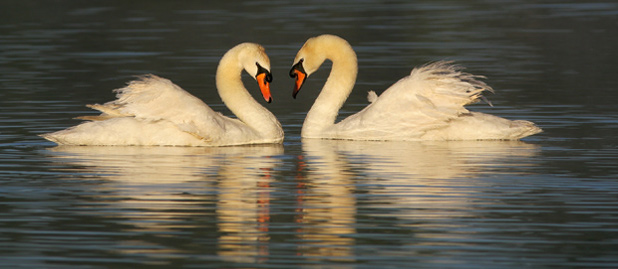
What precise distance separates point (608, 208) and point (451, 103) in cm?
521

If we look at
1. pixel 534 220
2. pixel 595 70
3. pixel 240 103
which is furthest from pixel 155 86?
pixel 595 70

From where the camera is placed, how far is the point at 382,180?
1373cm

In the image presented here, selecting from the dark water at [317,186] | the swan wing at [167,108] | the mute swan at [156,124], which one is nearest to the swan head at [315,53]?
the dark water at [317,186]

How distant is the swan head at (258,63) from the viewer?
57.1ft

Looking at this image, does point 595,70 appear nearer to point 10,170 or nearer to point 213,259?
point 10,170

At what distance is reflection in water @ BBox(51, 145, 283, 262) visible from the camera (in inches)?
440

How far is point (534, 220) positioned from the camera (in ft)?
37.7

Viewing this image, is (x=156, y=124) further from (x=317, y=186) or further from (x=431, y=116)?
(x=317, y=186)

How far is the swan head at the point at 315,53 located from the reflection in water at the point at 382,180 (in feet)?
4.12

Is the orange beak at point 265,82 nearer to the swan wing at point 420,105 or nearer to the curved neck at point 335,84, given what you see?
the curved neck at point 335,84

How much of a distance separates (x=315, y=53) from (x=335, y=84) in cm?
53

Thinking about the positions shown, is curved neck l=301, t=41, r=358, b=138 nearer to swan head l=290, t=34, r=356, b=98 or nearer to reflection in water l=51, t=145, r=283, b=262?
swan head l=290, t=34, r=356, b=98

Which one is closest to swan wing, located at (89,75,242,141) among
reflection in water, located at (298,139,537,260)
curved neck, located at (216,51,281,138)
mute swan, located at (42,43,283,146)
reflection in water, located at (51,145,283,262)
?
mute swan, located at (42,43,283,146)

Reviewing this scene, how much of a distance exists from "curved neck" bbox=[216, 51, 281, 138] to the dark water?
1.43 ft
